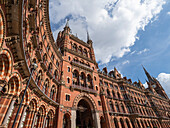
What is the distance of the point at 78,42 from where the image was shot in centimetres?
3281

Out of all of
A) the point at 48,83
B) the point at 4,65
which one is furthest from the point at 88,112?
the point at 4,65

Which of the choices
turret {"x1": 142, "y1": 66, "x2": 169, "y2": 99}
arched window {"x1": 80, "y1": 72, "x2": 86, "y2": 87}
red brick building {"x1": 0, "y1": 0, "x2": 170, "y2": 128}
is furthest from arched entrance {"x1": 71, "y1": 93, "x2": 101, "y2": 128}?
turret {"x1": 142, "y1": 66, "x2": 169, "y2": 99}

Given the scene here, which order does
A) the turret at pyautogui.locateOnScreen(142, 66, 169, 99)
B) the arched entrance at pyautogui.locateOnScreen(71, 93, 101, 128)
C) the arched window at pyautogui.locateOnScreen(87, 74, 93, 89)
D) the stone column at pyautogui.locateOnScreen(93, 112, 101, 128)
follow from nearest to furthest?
the stone column at pyautogui.locateOnScreen(93, 112, 101, 128), the arched entrance at pyautogui.locateOnScreen(71, 93, 101, 128), the arched window at pyautogui.locateOnScreen(87, 74, 93, 89), the turret at pyautogui.locateOnScreen(142, 66, 169, 99)

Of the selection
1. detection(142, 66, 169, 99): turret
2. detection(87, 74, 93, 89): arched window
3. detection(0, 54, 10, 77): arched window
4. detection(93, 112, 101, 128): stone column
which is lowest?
detection(93, 112, 101, 128): stone column

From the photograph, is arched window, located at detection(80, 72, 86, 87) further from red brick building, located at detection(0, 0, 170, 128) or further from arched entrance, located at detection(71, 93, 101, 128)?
arched entrance, located at detection(71, 93, 101, 128)

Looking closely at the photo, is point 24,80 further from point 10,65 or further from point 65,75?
point 65,75

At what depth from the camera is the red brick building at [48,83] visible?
7.79 m

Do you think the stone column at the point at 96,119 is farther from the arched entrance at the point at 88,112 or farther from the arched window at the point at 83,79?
the arched window at the point at 83,79

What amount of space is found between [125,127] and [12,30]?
3329 cm

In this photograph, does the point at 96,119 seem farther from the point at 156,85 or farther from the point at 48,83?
the point at 156,85

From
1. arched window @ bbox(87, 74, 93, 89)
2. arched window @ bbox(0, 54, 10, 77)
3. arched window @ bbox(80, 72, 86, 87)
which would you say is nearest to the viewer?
arched window @ bbox(0, 54, 10, 77)

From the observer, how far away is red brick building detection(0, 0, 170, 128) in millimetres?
7793

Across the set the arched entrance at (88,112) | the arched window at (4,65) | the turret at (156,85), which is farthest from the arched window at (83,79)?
the turret at (156,85)

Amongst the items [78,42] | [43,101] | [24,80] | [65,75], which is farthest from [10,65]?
[78,42]
